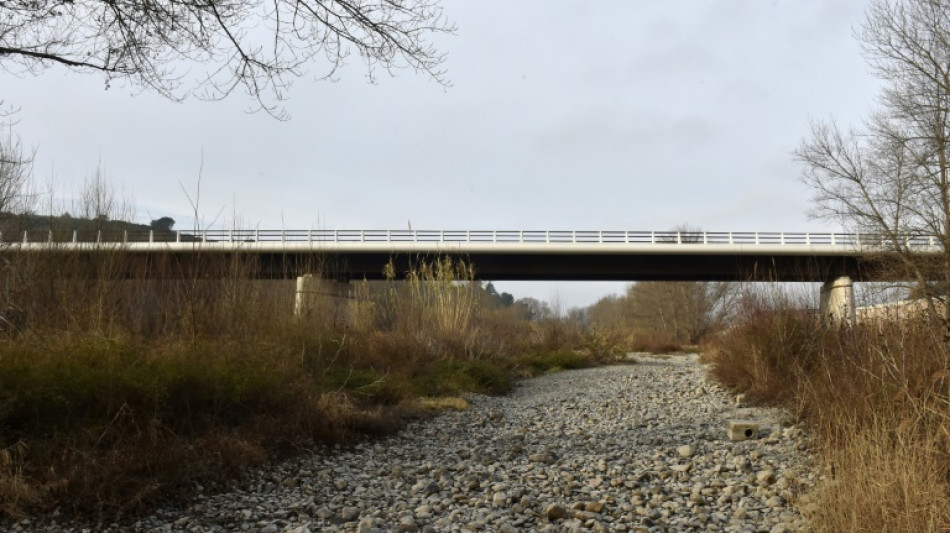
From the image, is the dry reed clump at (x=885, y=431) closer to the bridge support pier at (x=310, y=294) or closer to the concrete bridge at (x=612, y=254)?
the bridge support pier at (x=310, y=294)

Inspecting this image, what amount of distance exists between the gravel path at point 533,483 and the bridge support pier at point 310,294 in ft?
7.80

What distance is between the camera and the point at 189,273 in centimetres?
744

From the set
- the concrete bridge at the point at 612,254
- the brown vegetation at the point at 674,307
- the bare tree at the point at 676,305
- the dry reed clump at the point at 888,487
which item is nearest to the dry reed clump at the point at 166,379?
the dry reed clump at the point at 888,487

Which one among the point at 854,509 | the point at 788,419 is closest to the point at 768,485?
the point at 854,509

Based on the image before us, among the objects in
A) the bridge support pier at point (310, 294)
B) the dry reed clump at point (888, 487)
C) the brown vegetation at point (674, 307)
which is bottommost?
the brown vegetation at point (674, 307)

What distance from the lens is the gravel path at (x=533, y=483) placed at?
405 centimetres

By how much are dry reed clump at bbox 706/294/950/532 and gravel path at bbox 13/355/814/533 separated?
37 centimetres

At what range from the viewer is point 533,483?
489cm

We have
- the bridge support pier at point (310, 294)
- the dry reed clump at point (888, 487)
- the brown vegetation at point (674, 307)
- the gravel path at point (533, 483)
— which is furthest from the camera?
the brown vegetation at point (674, 307)

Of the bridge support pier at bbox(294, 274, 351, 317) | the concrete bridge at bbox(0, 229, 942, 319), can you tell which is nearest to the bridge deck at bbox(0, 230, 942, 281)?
the concrete bridge at bbox(0, 229, 942, 319)

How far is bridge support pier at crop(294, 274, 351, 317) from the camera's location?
8.34 meters

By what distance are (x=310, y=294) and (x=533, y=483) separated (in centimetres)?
491

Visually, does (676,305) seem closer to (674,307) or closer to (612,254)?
(674,307)

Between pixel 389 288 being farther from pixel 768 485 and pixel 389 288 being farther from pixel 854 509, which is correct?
pixel 854 509
